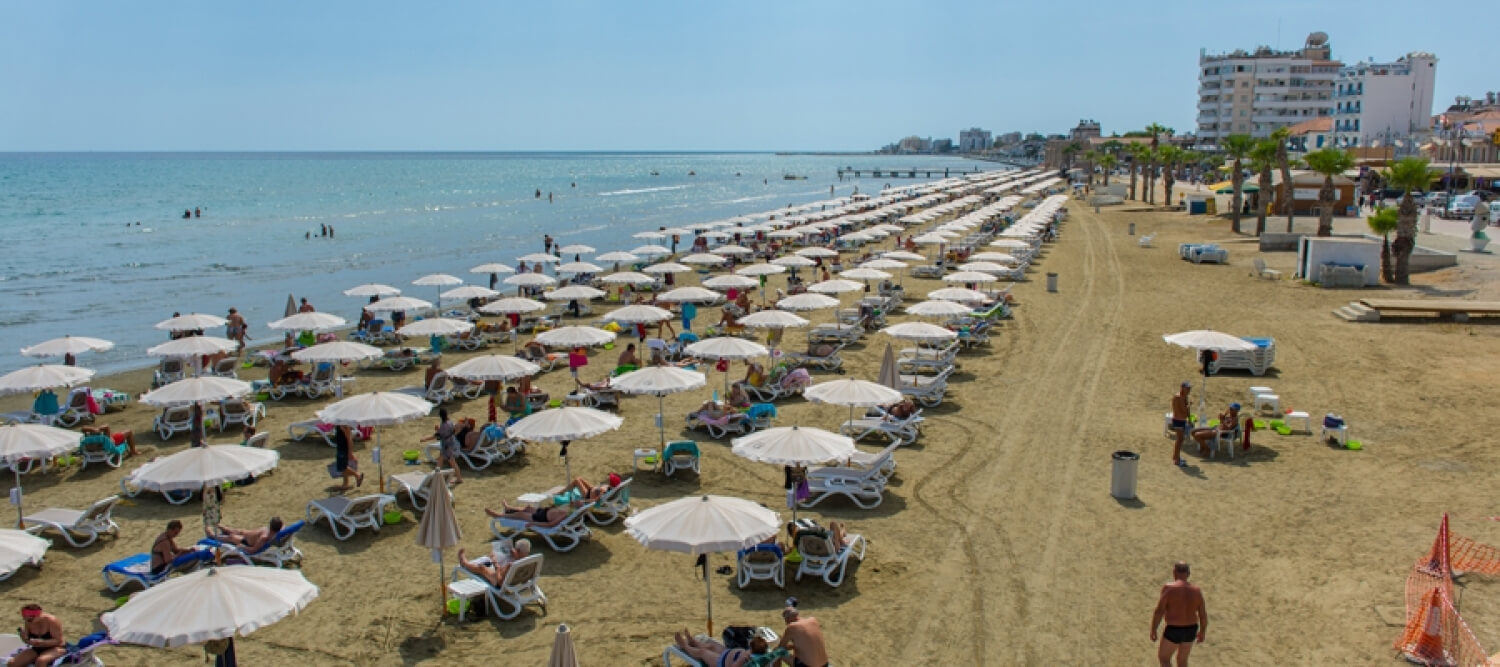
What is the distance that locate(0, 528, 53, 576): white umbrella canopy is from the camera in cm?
785

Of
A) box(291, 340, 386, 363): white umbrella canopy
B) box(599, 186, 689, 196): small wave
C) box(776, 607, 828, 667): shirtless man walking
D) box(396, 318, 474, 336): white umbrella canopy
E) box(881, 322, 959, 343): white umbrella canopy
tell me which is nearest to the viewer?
box(776, 607, 828, 667): shirtless man walking

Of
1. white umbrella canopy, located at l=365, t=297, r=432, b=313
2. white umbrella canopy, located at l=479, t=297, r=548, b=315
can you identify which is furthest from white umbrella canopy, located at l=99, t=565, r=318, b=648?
white umbrella canopy, located at l=365, t=297, r=432, b=313

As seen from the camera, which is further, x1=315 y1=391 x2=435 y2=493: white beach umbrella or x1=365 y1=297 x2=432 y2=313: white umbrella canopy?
x1=365 y1=297 x2=432 y2=313: white umbrella canopy

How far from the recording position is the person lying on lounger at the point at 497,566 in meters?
8.45

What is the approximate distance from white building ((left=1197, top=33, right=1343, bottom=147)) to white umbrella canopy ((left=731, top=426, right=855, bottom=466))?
119 meters

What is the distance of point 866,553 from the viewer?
31.7 ft

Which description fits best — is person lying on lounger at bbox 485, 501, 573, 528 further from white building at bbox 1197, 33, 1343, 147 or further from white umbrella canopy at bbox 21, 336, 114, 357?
white building at bbox 1197, 33, 1343, 147

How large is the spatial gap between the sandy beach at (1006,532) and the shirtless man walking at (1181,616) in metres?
0.46

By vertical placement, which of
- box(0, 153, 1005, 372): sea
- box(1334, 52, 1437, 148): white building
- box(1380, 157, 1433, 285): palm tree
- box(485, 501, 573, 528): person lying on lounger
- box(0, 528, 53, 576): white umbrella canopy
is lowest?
box(0, 153, 1005, 372): sea

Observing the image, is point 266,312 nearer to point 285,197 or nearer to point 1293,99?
point 285,197

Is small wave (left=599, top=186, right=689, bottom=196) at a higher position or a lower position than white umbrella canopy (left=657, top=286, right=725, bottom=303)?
lower

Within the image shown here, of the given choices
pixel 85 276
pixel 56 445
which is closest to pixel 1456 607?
pixel 56 445

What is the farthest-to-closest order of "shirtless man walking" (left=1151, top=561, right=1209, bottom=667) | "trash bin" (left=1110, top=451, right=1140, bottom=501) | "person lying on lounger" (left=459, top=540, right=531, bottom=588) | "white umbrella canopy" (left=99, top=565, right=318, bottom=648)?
"trash bin" (left=1110, top=451, right=1140, bottom=501) < "person lying on lounger" (left=459, top=540, right=531, bottom=588) < "shirtless man walking" (left=1151, top=561, right=1209, bottom=667) < "white umbrella canopy" (left=99, top=565, right=318, bottom=648)

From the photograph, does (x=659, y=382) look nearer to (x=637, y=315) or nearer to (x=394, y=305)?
(x=637, y=315)
